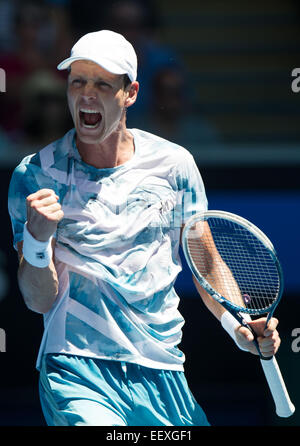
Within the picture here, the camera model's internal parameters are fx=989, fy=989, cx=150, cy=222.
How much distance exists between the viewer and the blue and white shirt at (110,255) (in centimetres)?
361

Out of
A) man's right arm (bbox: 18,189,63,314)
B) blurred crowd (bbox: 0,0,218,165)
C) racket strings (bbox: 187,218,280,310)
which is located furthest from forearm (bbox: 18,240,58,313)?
blurred crowd (bbox: 0,0,218,165)

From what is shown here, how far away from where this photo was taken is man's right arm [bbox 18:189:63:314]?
3.34 m

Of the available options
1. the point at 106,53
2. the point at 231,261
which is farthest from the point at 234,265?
the point at 106,53

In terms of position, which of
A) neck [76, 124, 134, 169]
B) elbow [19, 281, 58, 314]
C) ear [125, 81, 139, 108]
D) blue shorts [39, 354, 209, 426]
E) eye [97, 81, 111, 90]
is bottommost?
blue shorts [39, 354, 209, 426]

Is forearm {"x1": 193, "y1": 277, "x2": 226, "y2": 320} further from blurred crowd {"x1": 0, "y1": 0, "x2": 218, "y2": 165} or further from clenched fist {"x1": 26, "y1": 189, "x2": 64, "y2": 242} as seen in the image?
blurred crowd {"x1": 0, "y1": 0, "x2": 218, "y2": 165}

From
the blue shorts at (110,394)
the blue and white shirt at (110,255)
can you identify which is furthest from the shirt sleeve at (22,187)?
the blue shorts at (110,394)

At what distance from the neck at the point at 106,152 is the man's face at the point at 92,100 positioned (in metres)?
0.12

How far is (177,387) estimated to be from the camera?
12.3ft

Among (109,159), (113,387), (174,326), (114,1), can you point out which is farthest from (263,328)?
(114,1)

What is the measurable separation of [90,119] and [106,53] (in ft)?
0.82

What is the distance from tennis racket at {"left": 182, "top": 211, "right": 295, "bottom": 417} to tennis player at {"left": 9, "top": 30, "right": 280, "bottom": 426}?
0.07 m
